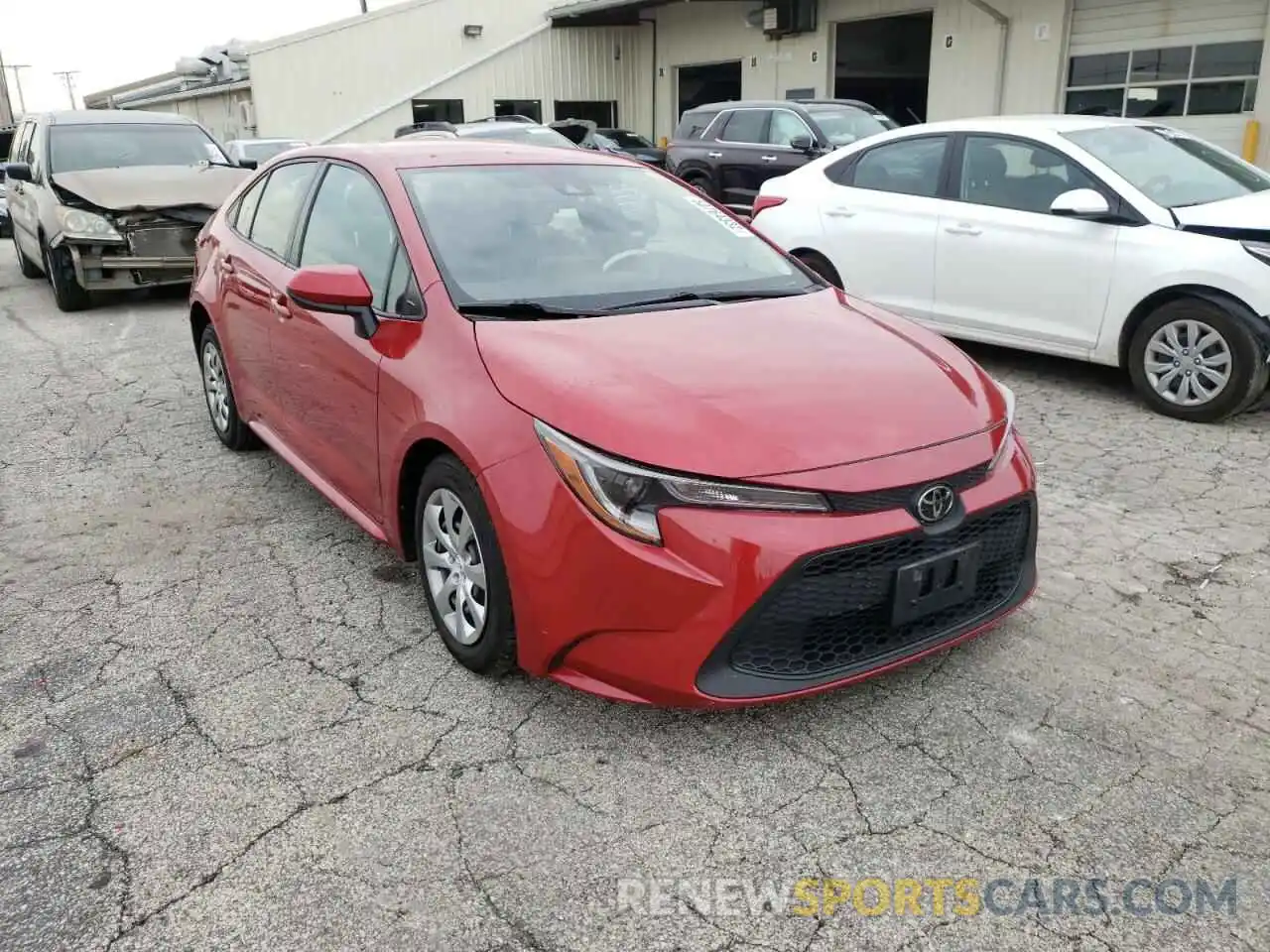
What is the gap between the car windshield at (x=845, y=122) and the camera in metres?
12.4

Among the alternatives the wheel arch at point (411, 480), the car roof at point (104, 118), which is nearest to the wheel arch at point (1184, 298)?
the wheel arch at point (411, 480)

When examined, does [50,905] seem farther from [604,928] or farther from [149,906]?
[604,928]

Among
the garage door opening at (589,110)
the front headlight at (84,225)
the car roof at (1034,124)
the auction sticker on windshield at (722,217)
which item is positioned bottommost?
the front headlight at (84,225)

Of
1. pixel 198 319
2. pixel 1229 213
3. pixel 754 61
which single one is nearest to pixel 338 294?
pixel 198 319

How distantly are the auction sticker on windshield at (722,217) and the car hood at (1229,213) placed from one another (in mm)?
2731

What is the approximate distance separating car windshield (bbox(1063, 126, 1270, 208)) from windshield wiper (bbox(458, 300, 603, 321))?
398 cm

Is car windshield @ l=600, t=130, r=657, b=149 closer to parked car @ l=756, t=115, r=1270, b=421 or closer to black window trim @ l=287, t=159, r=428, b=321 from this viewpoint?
parked car @ l=756, t=115, r=1270, b=421

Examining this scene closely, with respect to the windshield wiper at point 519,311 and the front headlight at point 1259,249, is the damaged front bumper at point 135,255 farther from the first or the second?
the front headlight at point 1259,249

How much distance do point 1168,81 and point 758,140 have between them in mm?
6082

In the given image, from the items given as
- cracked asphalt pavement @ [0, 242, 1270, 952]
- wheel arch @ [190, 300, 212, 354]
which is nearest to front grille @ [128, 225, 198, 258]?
wheel arch @ [190, 300, 212, 354]

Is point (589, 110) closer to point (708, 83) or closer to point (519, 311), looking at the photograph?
point (708, 83)

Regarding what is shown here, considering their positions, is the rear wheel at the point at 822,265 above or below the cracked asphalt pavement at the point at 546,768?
above

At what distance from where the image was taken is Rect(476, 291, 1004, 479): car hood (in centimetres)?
257

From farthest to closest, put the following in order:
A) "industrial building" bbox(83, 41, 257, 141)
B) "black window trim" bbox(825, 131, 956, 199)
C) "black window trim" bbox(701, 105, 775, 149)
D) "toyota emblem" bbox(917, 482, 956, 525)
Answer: "industrial building" bbox(83, 41, 257, 141) < "black window trim" bbox(701, 105, 775, 149) < "black window trim" bbox(825, 131, 956, 199) < "toyota emblem" bbox(917, 482, 956, 525)
